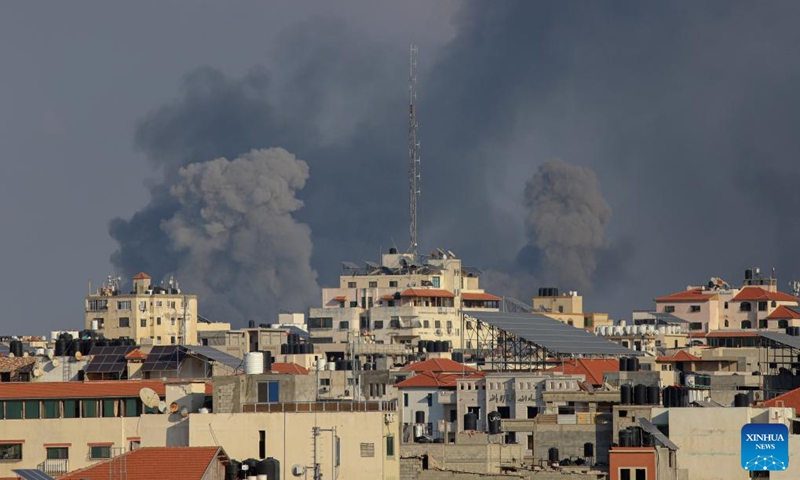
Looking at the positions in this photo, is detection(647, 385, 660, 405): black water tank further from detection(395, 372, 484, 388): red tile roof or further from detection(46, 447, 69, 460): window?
detection(395, 372, 484, 388): red tile roof

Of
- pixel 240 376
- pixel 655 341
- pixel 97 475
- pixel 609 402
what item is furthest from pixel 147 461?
pixel 655 341

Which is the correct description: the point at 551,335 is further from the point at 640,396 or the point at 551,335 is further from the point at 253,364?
the point at 253,364

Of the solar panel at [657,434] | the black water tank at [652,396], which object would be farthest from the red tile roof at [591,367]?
the solar panel at [657,434]

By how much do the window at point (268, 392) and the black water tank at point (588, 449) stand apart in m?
26.9

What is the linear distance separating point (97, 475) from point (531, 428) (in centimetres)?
4581

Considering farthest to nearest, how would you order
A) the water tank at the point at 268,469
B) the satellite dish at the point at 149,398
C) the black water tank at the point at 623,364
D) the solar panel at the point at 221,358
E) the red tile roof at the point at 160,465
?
the black water tank at the point at 623,364 < the solar panel at the point at 221,358 < the satellite dish at the point at 149,398 < the water tank at the point at 268,469 < the red tile roof at the point at 160,465

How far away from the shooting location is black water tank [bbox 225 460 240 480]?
6625cm

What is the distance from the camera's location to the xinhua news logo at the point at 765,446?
80.6 m

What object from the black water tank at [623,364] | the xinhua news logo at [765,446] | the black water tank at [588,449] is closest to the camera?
the xinhua news logo at [765,446]

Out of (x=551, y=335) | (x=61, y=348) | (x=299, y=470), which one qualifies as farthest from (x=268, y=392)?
(x=551, y=335)

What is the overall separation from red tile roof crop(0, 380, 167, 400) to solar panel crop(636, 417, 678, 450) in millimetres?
19040

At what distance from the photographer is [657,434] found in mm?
88812

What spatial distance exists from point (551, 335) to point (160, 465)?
88.6 m

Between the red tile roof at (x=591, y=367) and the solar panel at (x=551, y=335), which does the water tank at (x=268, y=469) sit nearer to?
the red tile roof at (x=591, y=367)
